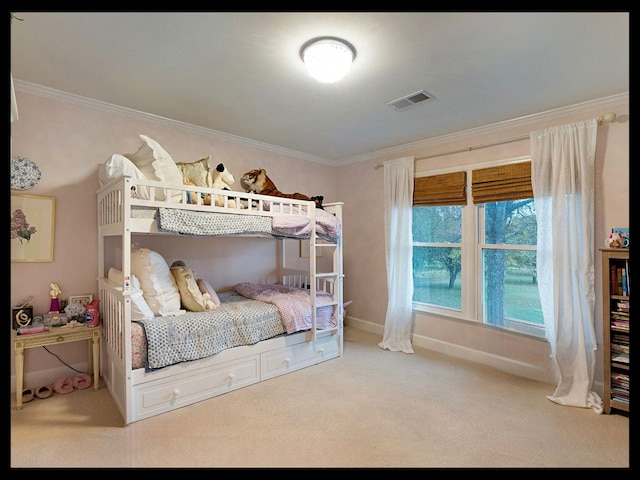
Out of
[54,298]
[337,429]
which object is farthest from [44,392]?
[337,429]

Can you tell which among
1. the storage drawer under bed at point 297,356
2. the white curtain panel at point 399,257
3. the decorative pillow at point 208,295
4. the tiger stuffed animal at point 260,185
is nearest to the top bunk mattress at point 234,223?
the tiger stuffed animal at point 260,185

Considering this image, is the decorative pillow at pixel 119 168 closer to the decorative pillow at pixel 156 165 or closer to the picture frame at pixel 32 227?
the decorative pillow at pixel 156 165

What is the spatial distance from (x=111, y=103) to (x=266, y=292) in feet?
7.18

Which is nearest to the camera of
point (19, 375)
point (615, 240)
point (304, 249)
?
point (19, 375)

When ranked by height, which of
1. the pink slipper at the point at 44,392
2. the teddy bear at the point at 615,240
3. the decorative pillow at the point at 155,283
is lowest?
the pink slipper at the point at 44,392

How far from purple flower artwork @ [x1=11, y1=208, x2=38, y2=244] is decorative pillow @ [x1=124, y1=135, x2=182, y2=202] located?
0.94 metres

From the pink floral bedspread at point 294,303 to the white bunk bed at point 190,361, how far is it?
0.05m

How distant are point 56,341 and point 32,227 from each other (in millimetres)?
913

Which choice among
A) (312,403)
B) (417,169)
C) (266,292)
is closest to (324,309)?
(266,292)

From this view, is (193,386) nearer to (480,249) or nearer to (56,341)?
(56,341)

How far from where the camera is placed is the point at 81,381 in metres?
2.51

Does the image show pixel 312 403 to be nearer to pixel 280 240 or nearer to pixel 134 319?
pixel 134 319

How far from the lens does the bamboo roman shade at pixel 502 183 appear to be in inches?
Result: 112
